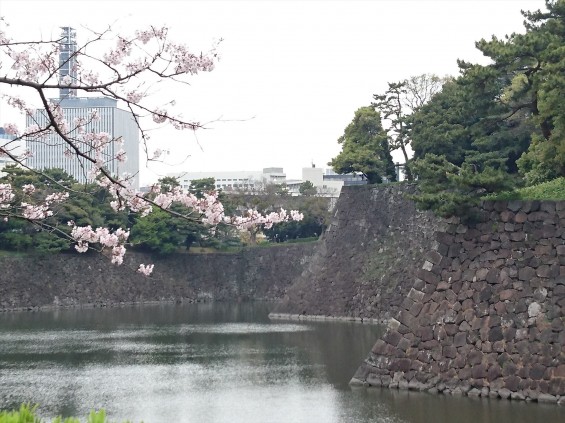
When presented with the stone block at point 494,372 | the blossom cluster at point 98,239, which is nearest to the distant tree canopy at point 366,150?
the stone block at point 494,372

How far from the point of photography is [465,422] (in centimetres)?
1276

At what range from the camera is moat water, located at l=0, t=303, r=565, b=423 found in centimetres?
1367

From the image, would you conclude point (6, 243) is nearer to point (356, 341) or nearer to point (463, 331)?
point (356, 341)

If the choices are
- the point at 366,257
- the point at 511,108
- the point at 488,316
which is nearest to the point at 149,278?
the point at 366,257

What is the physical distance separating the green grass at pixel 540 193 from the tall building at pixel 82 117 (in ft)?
20.4

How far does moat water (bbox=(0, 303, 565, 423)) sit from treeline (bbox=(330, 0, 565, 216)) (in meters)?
3.82

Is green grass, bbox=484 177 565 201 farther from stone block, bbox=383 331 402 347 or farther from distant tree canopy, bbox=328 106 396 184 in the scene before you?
distant tree canopy, bbox=328 106 396 184

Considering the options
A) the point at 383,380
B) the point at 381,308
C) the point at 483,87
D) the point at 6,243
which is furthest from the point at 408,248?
the point at 6,243

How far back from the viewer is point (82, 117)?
9.18 metres

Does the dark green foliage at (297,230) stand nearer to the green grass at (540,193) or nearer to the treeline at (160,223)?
the treeline at (160,223)

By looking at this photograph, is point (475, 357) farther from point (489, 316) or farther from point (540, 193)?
point (540, 193)

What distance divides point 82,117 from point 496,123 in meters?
14.4

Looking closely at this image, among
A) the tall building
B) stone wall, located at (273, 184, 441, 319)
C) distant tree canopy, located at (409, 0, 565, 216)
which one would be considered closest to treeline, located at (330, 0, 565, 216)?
distant tree canopy, located at (409, 0, 565, 216)

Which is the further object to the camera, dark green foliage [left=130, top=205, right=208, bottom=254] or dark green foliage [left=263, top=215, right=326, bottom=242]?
dark green foliage [left=263, top=215, right=326, bottom=242]
